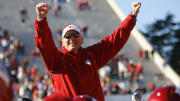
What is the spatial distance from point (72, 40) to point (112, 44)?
496 mm

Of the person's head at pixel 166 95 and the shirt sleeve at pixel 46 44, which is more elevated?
the shirt sleeve at pixel 46 44

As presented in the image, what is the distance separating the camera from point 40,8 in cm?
526

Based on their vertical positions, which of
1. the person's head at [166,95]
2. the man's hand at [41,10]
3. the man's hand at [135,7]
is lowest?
the person's head at [166,95]

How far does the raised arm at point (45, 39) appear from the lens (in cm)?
525

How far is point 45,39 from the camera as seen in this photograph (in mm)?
5301

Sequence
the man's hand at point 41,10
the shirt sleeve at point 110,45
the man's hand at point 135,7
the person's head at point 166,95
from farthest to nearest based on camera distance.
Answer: the man's hand at point 135,7, the shirt sleeve at point 110,45, the man's hand at point 41,10, the person's head at point 166,95

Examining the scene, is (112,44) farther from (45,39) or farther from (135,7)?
(45,39)

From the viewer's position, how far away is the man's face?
550 centimetres

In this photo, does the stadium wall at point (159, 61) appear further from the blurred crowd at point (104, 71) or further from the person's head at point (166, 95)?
the person's head at point (166, 95)

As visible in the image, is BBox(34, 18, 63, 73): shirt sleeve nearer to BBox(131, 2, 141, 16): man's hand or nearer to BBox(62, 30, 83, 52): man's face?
BBox(62, 30, 83, 52): man's face

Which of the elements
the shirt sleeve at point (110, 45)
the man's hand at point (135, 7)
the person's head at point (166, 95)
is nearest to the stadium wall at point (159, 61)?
the man's hand at point (135, 7)

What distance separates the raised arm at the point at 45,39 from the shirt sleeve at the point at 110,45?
47 centimetres

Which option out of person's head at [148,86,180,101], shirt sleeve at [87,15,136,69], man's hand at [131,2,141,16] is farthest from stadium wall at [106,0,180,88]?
person's head at [148,86,180,101]

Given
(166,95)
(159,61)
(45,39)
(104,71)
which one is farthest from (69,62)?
(159,61)
